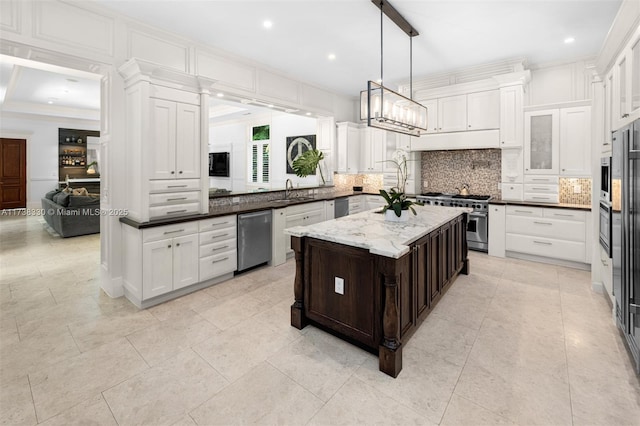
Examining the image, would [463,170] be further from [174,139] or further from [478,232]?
[174,139]

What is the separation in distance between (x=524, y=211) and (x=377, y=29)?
11.4ft

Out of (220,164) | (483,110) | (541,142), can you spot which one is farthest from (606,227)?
(220,164)

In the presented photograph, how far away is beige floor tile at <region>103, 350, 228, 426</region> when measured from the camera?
1849mm

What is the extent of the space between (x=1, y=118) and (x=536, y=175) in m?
13.4

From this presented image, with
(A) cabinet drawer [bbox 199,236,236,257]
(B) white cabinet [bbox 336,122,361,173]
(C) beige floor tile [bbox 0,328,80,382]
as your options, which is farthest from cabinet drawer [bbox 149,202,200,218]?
(B) white cabinet [bbox 336,122,361,173]

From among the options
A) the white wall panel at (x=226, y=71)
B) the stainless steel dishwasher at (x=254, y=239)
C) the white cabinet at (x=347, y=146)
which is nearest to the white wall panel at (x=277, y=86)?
the white wall panel at (x=226, y=71)

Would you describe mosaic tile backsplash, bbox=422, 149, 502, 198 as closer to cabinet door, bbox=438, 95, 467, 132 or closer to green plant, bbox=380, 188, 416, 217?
cabinet door, bbox=438, 95, 467, 132

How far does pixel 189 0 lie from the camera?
3.16 m

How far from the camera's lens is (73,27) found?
10.2ft

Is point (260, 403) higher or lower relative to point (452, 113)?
lower

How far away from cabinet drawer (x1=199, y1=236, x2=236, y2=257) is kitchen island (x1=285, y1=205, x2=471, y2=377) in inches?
59.3

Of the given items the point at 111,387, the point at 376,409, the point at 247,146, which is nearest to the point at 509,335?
the point at 376,409

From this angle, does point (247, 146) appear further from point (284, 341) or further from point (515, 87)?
point (284, 341)

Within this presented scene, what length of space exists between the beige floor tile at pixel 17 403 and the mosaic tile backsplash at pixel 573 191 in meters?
6.47
